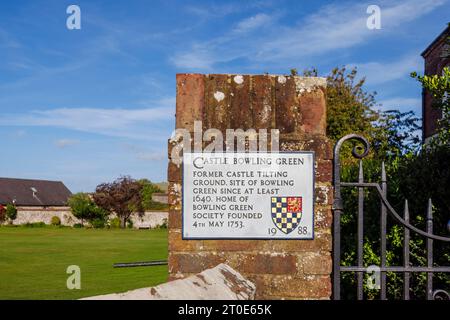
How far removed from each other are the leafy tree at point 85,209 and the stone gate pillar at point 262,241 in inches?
1991

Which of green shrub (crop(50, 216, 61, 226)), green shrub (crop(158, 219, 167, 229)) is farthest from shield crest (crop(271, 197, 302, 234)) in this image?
green shrub (crop(50, 216, 61, 226))

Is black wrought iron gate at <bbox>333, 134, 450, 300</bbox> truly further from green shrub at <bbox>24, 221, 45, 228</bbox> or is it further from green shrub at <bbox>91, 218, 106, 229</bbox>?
green shrub at <bbox>24, 221, 45, 228</bbox>

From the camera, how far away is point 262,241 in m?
4.58

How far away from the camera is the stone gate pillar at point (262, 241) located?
4.58 metres

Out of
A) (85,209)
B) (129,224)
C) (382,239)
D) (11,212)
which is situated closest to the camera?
(382,239)

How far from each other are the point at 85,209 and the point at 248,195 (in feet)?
167

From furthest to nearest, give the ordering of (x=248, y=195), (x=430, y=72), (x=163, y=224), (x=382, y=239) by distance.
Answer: (x=163, y=224) < (x=430, y=72) < (x=248, y=195) < (x=382, y=239)

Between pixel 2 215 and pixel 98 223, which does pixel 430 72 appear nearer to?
pixel 98 223

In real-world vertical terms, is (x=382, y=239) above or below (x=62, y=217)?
above

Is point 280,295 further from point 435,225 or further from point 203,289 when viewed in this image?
point 435,225

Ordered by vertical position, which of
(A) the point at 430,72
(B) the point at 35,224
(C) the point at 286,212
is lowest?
(B) the point at 35,224

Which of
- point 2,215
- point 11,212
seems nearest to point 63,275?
point 11,212

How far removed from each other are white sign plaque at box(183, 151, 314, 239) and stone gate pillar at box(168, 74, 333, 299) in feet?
0.27

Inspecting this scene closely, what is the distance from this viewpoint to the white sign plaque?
4.54 metres
